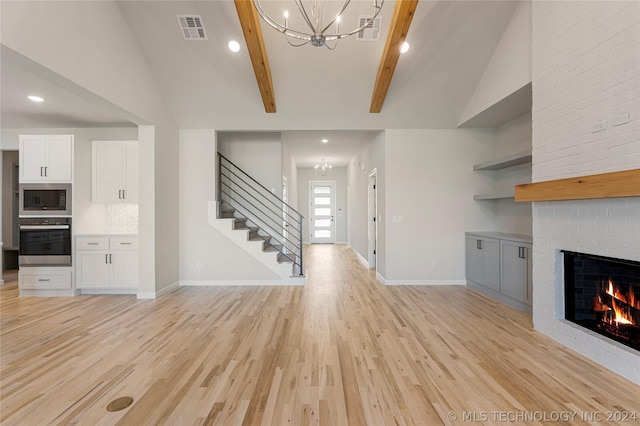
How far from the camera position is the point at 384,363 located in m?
2.50

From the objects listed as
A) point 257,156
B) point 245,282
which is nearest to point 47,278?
point 245,282

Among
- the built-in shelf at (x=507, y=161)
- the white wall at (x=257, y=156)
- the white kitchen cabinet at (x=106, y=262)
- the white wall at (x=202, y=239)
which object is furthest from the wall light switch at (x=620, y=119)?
the white kitchen cabinet at (x=106, y=262)

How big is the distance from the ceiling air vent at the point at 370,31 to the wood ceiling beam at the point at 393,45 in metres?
0.24

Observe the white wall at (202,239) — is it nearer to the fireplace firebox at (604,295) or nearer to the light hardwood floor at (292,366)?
the light hardwood floor at (292,366)

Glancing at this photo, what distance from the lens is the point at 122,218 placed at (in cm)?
512

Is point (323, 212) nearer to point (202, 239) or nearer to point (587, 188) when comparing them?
point (202, 239)

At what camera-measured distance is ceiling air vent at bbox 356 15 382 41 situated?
3.72m

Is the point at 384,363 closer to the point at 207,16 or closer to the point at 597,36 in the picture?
the point at 597,36

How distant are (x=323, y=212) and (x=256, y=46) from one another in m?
8.52

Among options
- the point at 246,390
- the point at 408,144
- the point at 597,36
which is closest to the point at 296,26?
the point at 408,144

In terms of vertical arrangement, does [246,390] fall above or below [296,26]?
below

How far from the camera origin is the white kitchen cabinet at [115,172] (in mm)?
4828

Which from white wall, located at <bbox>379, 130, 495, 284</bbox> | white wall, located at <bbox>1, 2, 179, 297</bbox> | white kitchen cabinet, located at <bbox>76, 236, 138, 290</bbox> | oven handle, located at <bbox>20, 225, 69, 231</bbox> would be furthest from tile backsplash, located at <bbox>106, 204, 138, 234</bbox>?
white wall, located at <bbox>379, 130, 495, 284</bbox>

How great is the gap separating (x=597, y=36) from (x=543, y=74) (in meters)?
0.59
